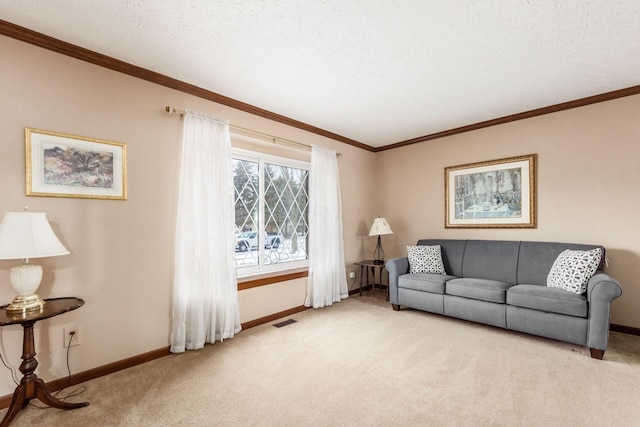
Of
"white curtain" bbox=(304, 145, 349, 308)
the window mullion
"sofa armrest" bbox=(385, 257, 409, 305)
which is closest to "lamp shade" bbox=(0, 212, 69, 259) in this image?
the window mullion

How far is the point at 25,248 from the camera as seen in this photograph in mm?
1748

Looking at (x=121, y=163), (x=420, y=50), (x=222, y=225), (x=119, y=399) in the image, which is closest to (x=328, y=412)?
(x=119, y=399)

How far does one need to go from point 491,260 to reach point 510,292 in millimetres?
711

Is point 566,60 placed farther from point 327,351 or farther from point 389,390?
point 327,351

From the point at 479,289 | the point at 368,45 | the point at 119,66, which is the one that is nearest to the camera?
the point at 368,45

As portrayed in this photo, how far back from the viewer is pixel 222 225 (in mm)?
3023

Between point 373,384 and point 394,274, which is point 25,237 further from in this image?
point 394,274

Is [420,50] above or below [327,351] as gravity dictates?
above

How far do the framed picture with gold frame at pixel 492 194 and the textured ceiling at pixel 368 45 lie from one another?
0.86m

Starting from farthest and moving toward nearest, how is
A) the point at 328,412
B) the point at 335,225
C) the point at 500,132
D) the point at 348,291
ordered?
1. the point at 348,291
2. the point at 335,225
3. the point at 500,132
4. the point at 328,412

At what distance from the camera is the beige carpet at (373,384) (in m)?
1.83

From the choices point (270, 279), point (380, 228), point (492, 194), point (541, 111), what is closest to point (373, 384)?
point (270, 279)

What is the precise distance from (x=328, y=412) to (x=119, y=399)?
4.66 ft

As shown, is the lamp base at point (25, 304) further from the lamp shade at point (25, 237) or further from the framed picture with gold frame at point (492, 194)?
the framed picture with gold frame at point (492, 194)
